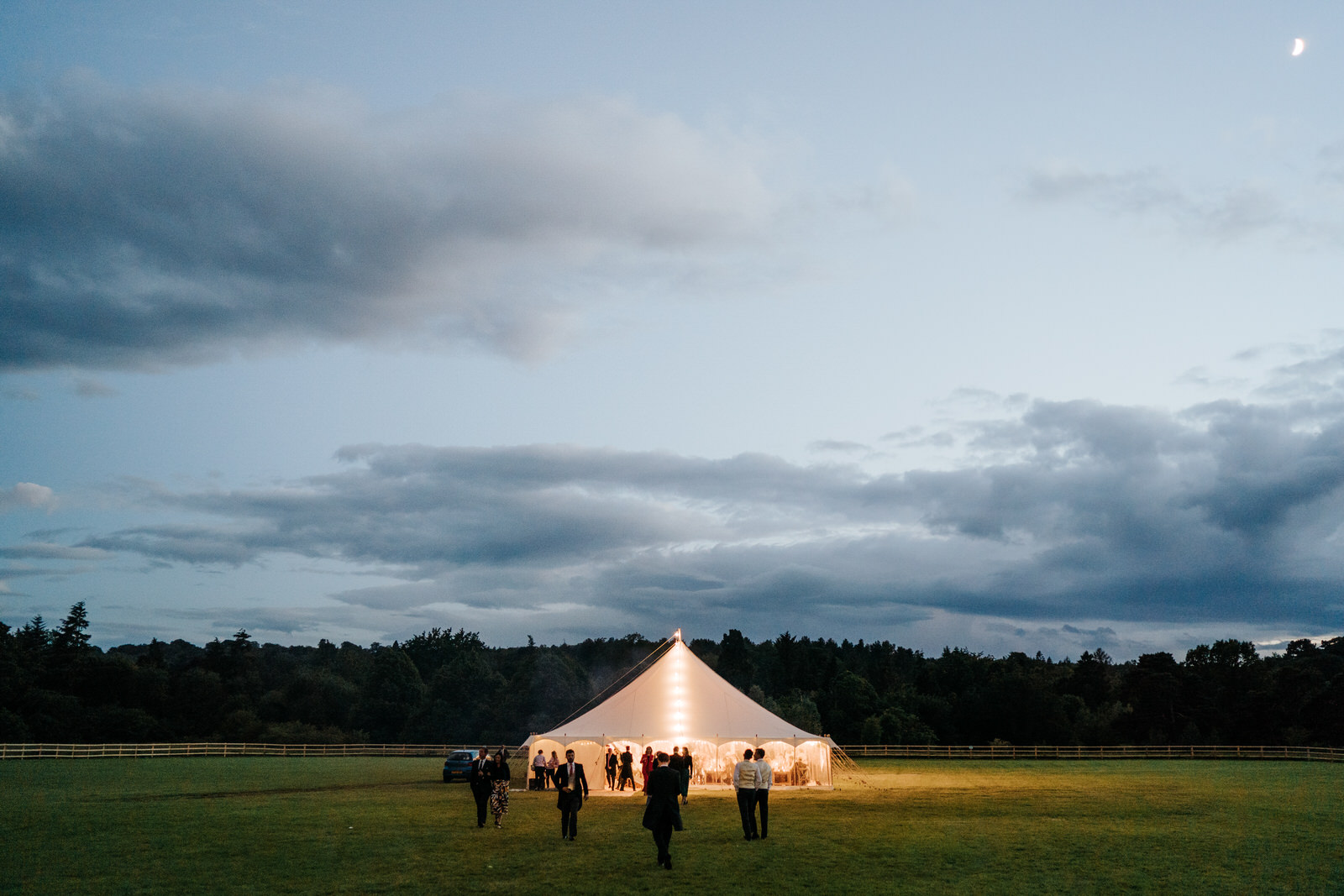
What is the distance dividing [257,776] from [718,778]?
17041 mm

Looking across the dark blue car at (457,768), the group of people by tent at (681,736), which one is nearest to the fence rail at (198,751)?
the dark blue car at (457,768)

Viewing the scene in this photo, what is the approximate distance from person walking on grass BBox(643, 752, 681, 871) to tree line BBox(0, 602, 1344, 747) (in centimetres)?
4926

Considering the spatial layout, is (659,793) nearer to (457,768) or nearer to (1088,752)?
(457,768)

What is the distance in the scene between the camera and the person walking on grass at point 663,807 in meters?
12.5

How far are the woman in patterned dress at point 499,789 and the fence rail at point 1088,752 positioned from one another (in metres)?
39.9

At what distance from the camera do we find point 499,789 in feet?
57.9

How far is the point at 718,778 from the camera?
2908cm

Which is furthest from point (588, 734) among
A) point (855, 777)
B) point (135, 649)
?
point (135, 649)

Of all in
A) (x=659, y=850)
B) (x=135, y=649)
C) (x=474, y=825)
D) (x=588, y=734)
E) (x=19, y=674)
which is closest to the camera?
(x=659, y=850)

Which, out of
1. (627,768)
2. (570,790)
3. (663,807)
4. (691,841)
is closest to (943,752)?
(627,768)

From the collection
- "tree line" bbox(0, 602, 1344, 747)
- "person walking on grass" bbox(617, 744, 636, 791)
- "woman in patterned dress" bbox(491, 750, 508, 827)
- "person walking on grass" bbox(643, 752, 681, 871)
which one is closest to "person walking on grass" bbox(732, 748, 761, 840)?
"person walking on grass" bbox(643, 752, 681, 871)

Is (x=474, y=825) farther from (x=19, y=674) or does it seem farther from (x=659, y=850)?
(x=19, y=674)

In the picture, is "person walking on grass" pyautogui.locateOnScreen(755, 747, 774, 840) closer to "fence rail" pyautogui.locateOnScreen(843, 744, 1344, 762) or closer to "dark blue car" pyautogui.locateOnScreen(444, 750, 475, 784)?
"dark blue car" pyautogui.locateOnScreen(444, 750, 475, 784)

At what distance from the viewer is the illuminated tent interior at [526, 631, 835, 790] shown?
28.2 metres
